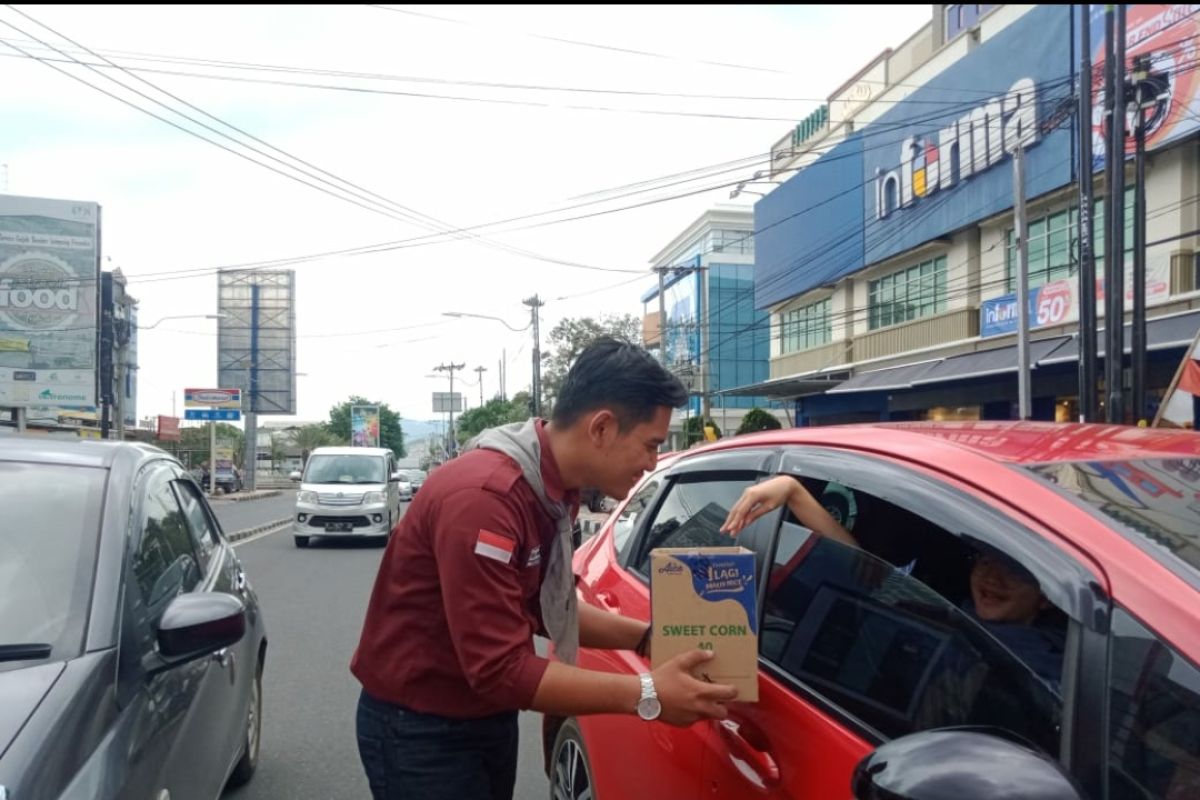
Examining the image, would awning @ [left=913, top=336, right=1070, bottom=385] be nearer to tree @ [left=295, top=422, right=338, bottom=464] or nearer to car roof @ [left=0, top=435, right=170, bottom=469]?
car roof @ [left=0, top=435, right=170, bottom=469]

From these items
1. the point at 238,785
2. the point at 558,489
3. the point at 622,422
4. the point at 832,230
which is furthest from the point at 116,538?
the point at 832,230

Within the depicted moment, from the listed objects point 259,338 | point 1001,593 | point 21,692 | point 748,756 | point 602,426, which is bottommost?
point 748,756

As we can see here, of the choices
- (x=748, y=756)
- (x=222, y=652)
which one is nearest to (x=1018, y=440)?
(x=748, y=756)

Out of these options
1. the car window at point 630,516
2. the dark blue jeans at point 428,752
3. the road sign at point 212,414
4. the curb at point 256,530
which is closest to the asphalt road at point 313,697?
the car window at point 630,516

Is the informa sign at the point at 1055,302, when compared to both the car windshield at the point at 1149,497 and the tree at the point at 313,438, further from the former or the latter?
the tree at the point at 313,438

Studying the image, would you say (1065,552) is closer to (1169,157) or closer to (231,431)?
(1169,157)

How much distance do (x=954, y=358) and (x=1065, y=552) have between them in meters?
20.5

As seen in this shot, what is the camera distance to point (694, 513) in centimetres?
289

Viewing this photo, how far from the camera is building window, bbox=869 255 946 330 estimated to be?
2238 cm

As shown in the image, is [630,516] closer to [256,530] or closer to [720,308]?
[256,530]

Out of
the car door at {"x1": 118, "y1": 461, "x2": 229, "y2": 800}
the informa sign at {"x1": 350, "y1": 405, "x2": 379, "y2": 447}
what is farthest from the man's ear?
the informa sign at {"x1": 350, "y1": 405, "x2": 379, "y2": 447}

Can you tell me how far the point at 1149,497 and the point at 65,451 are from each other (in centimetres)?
303

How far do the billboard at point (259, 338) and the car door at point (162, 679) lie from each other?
4625 centimetres

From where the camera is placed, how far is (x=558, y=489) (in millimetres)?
2057
